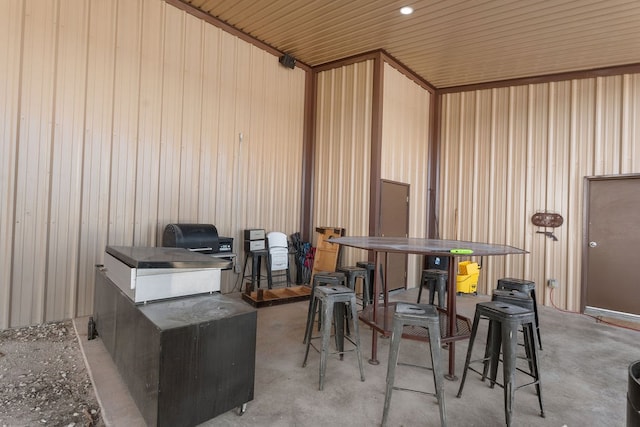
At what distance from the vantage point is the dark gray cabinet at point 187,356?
182 centimetres

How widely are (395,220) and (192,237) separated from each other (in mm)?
3392

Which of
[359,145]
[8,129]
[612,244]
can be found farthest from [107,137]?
[612,244]

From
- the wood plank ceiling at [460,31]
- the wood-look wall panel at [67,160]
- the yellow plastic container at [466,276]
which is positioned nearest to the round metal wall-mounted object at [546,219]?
the yellow plastic container at [466,276]

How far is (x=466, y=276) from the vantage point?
19.2ft

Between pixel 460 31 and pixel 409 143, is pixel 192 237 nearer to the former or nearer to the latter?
pixel 409 143

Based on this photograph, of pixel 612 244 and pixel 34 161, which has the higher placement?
pixel 34 161

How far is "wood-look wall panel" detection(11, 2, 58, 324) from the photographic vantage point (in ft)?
11.4

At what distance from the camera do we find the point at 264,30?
5.17 m

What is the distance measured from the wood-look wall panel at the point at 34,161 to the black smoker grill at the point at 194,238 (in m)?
1.24

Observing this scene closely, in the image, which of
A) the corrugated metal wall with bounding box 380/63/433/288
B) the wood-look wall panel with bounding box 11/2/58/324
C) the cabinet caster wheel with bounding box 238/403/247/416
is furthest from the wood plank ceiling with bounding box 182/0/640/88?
the cabinet caster wheel with bounding box 238/403/247/416

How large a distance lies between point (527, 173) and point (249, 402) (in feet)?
18.9

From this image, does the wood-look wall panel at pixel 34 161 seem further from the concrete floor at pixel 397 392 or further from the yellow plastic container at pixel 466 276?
the yellow plastic container at pixel 466 276

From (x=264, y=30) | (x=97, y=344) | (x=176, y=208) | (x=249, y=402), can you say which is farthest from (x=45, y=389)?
(x=264, y=30)

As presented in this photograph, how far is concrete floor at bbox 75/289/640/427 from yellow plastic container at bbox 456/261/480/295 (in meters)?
2.10
